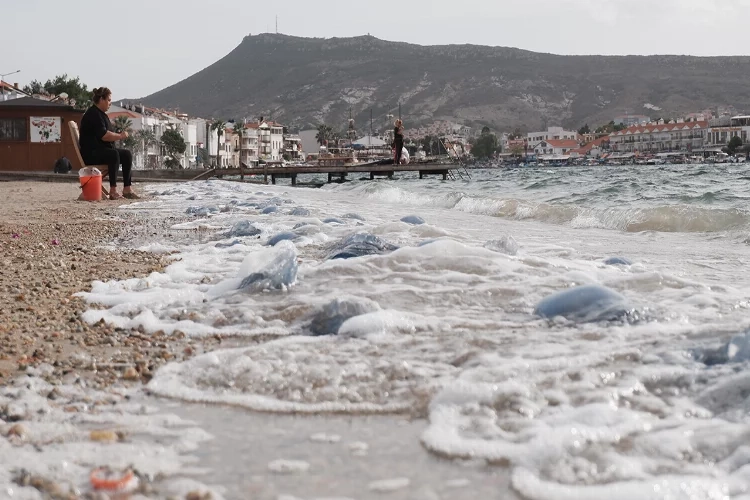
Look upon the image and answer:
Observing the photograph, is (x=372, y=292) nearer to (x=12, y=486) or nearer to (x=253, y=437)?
(x=253, y=437)

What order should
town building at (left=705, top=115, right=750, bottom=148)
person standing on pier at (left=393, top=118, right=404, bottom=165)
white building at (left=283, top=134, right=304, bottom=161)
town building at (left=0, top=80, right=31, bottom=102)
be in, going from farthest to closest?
white building at (left=283, top=134, right=304, bottom=161) → town building at (left=705, top=115, right=750, bottom=148) → town building at (left=0, top=80, right=31, bottom=102) → person standing on pier at (left=393, top=118, right=404, bottom=165)

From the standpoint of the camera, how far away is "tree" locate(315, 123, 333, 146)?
6693 inches

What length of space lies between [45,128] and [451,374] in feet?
90.3

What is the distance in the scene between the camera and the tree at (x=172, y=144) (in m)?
96.1

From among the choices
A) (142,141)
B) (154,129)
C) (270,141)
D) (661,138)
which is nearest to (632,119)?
(661,138)

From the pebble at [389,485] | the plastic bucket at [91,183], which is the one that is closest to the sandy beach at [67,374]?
the pebble at [389,485]

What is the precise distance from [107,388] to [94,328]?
943 millimetres

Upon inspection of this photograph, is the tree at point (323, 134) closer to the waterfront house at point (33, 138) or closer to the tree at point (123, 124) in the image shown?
the tree at point (123, 124)

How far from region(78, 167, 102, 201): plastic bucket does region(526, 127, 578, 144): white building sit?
6988 inches

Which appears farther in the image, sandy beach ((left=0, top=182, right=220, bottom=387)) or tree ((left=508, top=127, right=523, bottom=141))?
tree ((left=508, top=127, right=523, bottom=141))

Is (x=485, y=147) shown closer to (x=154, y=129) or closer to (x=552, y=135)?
(x=552, y=135)

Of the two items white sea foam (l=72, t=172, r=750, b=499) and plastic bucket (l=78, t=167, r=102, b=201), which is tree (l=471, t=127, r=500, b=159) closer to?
plastic bucket (l=78, t=167, r=102, b=201)

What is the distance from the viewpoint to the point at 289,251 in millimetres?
4625

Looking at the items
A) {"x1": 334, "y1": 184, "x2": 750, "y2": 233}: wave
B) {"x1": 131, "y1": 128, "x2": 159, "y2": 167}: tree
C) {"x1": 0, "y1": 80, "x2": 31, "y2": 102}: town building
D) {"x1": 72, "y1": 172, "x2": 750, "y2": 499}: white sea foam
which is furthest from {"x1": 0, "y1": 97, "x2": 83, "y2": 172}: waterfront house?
{"x1": 131, "y1": 128, "x2": 159, "y2": 167}: tree
